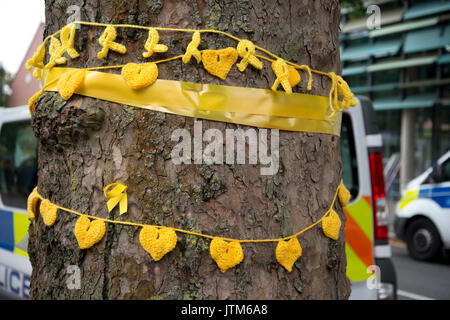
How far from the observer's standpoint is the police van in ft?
8.71

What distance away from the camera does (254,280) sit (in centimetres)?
109

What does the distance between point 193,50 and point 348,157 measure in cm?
205

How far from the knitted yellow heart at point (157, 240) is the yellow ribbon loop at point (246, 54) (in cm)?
45

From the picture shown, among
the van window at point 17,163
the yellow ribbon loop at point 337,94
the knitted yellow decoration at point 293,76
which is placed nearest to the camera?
the knitted yellow decoration at point 293,76

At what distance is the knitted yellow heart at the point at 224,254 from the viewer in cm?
106

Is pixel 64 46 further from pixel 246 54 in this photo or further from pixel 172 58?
pixel 246 54

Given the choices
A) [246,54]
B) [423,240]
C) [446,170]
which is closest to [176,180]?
[246,54]

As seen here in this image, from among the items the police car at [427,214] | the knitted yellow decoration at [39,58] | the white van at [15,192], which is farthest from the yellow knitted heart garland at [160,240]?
the police car at [427,214]

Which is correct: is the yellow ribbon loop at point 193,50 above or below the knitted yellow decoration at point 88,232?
above

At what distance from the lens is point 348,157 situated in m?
2.89

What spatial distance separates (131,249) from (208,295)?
22cm

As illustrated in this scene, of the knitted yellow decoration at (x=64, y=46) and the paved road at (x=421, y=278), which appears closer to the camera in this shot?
the knitted yellow decoration at (x=64, y=46)

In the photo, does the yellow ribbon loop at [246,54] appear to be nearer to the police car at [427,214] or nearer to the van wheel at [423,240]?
the police car at [427,214]
